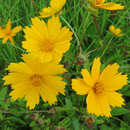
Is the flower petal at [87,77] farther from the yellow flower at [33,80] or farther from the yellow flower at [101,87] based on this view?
the yellow flower at [33,80]

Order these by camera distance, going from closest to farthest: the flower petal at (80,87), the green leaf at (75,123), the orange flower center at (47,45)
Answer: the flower petal at (80,87), the orange flower center at (47,45), the green leaf at (75,123)

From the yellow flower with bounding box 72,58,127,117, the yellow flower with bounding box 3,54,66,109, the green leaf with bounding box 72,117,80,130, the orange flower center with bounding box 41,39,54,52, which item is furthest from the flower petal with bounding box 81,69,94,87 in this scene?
the green leaf with bounding box 72,117,80,130

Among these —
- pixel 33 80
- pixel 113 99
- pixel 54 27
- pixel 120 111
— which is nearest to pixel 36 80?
pixel 33 80

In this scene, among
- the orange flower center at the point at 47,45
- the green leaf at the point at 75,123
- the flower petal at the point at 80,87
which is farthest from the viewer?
the green leaf at the point at 75,123

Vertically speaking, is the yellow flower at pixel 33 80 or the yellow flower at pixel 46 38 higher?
the yellow flower at pixel 46 38

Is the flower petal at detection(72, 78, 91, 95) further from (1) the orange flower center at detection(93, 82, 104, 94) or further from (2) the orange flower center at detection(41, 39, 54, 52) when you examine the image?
(2) the orange flower center at detection(41, 39, 54, 52)

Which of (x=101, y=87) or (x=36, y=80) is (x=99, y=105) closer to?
(x=101, y=87)

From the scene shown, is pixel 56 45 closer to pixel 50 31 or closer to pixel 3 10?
pixel 50 31

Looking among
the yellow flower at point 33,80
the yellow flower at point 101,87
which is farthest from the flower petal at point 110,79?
the yellow flower at point 33,80
